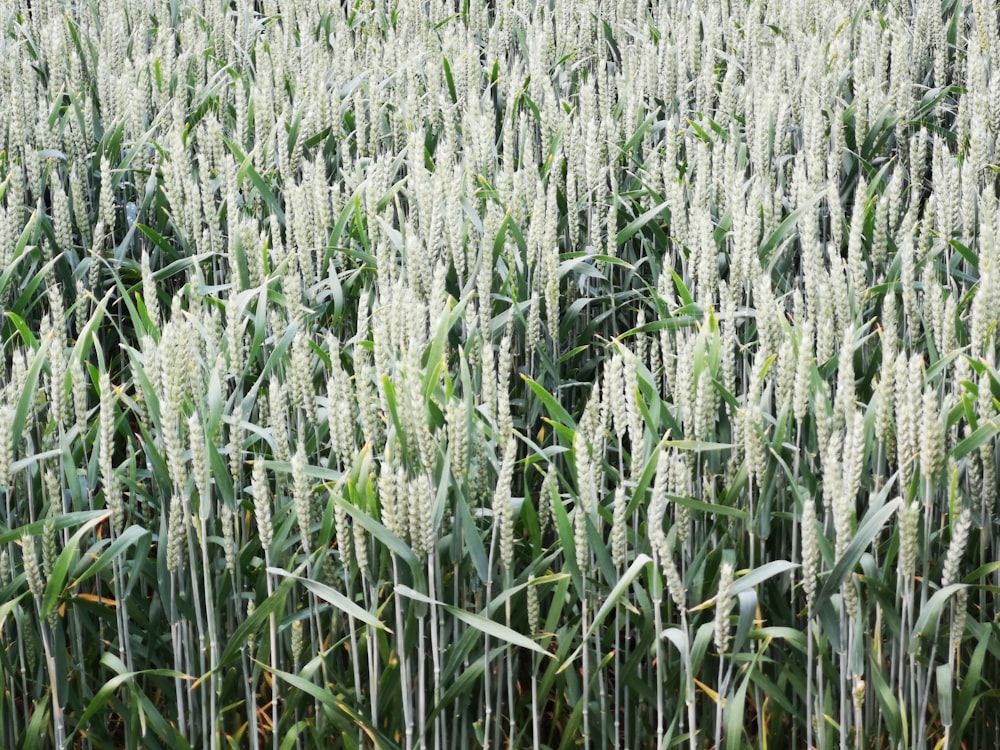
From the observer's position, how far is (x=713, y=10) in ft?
11.6

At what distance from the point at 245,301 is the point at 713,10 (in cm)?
207

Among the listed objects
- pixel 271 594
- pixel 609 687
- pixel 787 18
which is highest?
pixel 787 18

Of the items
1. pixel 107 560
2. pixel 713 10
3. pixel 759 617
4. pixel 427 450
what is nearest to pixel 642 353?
pixel 759 617

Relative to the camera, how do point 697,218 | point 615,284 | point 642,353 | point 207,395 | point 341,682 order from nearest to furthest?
Answer: point 341,682
point 207,395
point 642,353
point 697,218
point 615,284

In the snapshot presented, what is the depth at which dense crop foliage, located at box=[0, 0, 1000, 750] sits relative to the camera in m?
1.53

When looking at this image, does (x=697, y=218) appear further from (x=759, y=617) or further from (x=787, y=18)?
(x=787, y=18)

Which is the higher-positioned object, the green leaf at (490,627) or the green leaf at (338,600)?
the green leaf at (338,600)

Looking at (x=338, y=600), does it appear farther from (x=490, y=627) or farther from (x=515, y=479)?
(x=515, y=479)

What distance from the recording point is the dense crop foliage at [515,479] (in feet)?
5.02

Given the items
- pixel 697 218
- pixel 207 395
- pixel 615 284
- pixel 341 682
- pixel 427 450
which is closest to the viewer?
pixel 427 450

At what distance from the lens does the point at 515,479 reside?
2.05 m

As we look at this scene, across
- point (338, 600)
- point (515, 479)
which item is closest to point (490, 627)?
point (338, 600)

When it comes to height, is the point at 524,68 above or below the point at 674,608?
above

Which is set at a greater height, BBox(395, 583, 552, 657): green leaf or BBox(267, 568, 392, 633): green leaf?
BBox(267, 568, 392, 633): green leaf
